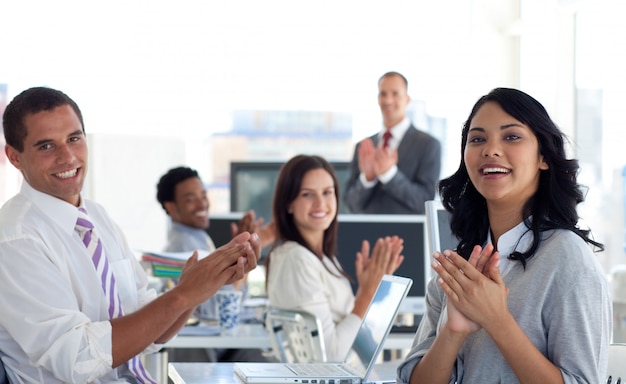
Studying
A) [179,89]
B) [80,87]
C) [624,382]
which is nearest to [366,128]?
[179,89]

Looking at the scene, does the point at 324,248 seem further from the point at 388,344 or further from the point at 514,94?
the point at 514,94

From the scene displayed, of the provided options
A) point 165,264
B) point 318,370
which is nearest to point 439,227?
point 318,370

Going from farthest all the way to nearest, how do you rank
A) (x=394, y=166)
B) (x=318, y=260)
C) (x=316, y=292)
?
(x=394, y=166)
(x=318, y=260)
(x=316, y=292)

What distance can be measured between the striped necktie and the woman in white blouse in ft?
3.18

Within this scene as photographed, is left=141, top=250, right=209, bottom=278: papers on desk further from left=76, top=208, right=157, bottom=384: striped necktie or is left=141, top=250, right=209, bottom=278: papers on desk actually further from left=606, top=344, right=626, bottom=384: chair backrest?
left=606, top=344, right=626, bottom=384: chair backrest

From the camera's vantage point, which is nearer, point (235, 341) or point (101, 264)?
point (101, 264)

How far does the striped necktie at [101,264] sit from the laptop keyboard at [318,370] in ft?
1.42

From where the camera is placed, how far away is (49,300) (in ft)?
6.84

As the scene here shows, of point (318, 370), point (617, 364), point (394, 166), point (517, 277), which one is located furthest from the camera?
point (394, 166)

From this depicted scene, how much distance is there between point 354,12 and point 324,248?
428cm

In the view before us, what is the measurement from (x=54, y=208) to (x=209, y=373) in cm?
56

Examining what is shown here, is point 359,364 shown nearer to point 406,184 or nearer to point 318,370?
point 318,370

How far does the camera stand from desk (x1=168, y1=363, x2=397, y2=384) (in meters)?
2.19

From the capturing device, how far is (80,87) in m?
7.46
